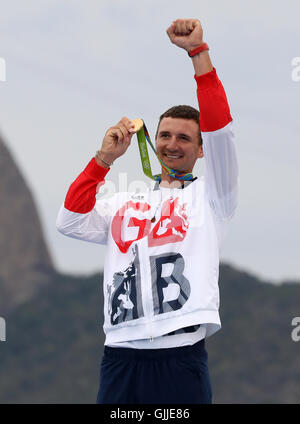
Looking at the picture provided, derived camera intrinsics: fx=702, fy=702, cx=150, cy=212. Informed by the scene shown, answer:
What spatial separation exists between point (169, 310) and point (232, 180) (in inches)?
42.5

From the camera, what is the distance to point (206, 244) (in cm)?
538

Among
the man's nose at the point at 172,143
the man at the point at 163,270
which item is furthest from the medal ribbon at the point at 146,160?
the man's nose at the point at 172,143

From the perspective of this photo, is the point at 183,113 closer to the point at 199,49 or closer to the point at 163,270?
the point at 199,49

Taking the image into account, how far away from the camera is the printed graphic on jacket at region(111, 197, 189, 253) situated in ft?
17.7

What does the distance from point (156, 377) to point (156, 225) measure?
116cm

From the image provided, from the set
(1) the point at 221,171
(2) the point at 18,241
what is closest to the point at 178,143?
(1) the point at 221,171

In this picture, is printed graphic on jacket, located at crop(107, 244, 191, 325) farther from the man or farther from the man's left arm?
the man's left arm

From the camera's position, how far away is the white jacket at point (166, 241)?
17.0 ft

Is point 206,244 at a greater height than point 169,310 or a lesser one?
greater

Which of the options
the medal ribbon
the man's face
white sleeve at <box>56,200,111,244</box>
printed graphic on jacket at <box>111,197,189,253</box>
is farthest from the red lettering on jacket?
white sleeve at <box>56,200,111,244</box>

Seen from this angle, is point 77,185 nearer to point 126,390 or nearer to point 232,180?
point 232,180

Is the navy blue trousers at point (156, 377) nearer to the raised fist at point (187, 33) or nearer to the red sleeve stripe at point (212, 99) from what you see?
the red sleeve stripe at point (212, 99)

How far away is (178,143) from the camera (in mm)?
5668

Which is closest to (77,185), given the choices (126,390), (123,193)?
(123,193)
